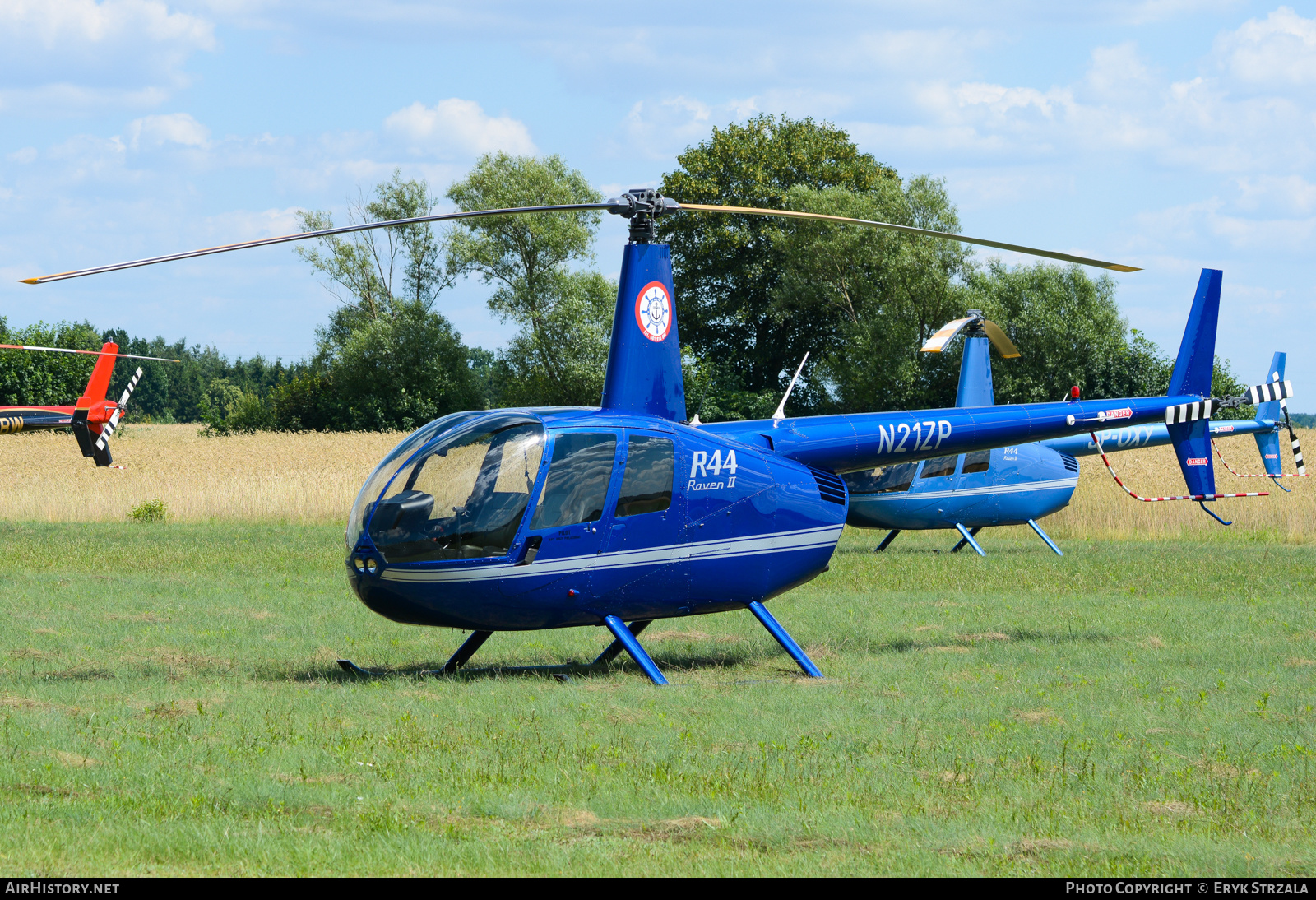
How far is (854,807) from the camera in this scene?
6551mm

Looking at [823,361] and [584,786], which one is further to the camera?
[823,361]

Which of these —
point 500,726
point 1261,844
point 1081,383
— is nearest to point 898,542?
point 500,726

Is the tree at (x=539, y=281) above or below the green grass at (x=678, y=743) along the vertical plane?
above

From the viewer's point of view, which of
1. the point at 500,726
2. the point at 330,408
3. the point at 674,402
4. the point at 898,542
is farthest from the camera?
the point at 330,408

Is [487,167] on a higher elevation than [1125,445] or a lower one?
higher

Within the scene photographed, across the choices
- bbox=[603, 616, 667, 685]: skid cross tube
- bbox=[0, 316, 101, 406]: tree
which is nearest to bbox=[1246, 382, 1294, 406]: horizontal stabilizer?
bbox=[603, 616, 667, 685]: skid cross tube

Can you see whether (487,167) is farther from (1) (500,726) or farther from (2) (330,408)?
(1) (500,726)

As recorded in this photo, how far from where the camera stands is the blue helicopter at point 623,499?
9336 mm

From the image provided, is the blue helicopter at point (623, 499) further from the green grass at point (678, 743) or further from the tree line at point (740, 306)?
the tree line at point (740, 306)

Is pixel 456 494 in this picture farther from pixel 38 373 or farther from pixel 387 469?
pixel 38 373

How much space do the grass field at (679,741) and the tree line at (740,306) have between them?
35.7 meters

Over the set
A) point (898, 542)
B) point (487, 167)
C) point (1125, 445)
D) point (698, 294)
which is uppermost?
point (487, 167)

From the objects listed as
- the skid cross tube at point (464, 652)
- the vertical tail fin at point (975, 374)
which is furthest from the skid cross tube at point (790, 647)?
the vertical tail fin at point (975, 374)
